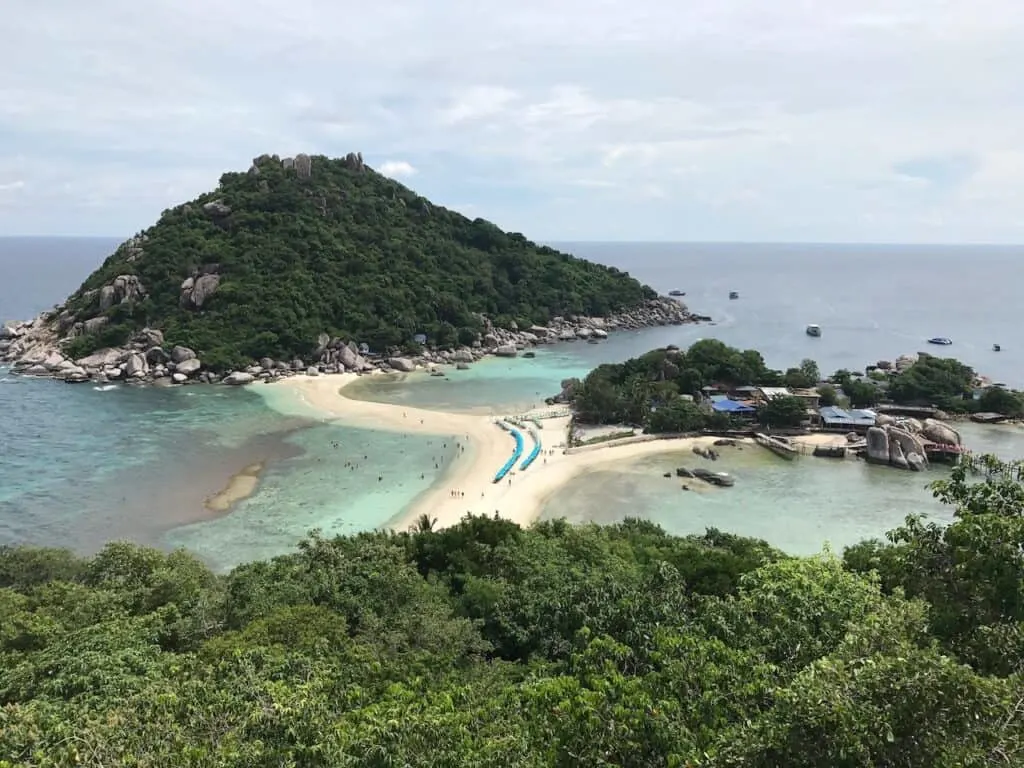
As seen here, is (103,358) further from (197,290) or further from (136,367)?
(197,290)

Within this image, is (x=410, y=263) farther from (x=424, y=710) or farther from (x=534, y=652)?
(x=424, y=710)

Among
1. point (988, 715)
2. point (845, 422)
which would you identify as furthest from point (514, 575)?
point (845, 422)

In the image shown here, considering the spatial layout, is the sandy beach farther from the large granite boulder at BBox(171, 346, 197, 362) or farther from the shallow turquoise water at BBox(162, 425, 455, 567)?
→ the large granite boulder at BBox(171, 346, 197, 362)

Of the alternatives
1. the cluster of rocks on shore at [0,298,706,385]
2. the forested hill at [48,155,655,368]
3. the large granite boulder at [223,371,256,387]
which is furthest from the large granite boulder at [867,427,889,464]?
the large granite boulder at [223,371,256,387]

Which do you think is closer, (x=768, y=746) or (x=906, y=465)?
(x=768, y=746)

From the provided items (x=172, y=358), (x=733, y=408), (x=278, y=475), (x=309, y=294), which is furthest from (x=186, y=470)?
(x=733, y=408)

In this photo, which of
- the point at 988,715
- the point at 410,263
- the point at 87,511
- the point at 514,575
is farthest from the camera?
the point at 410,263

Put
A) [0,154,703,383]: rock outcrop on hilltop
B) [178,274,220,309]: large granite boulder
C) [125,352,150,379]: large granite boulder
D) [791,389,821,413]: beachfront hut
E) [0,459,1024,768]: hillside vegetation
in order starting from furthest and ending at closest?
[178,274,220,309]: large granite boulder < [0,154,703,383]: rock outcrop on hilltop < [125,352,150,379]: large granite boulder < [791,389,821,413]: beachfront hut < [0,459,1024,768]: hillside vegetation
